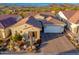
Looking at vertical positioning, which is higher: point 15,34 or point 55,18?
point 55,18

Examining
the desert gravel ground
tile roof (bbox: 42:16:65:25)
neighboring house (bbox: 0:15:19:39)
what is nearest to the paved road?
the desert gravel ground

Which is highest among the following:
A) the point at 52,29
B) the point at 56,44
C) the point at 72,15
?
the point at 72,15

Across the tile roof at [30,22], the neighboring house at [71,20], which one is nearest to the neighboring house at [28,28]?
the tile roof at [30,22]

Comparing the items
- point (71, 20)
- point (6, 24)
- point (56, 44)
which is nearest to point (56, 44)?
point (56, 44)

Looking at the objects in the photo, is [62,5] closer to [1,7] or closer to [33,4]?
[33,4]

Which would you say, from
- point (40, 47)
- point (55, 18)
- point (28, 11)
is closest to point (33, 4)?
point (28, 11)

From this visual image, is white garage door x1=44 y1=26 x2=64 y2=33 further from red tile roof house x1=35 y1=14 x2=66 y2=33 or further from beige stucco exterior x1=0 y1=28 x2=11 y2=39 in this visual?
beige stucco exterior x1=0 y1=28 x2=11 y2=39

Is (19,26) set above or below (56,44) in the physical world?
above

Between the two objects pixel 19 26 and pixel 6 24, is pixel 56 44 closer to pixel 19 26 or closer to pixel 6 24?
pixel 19 26
